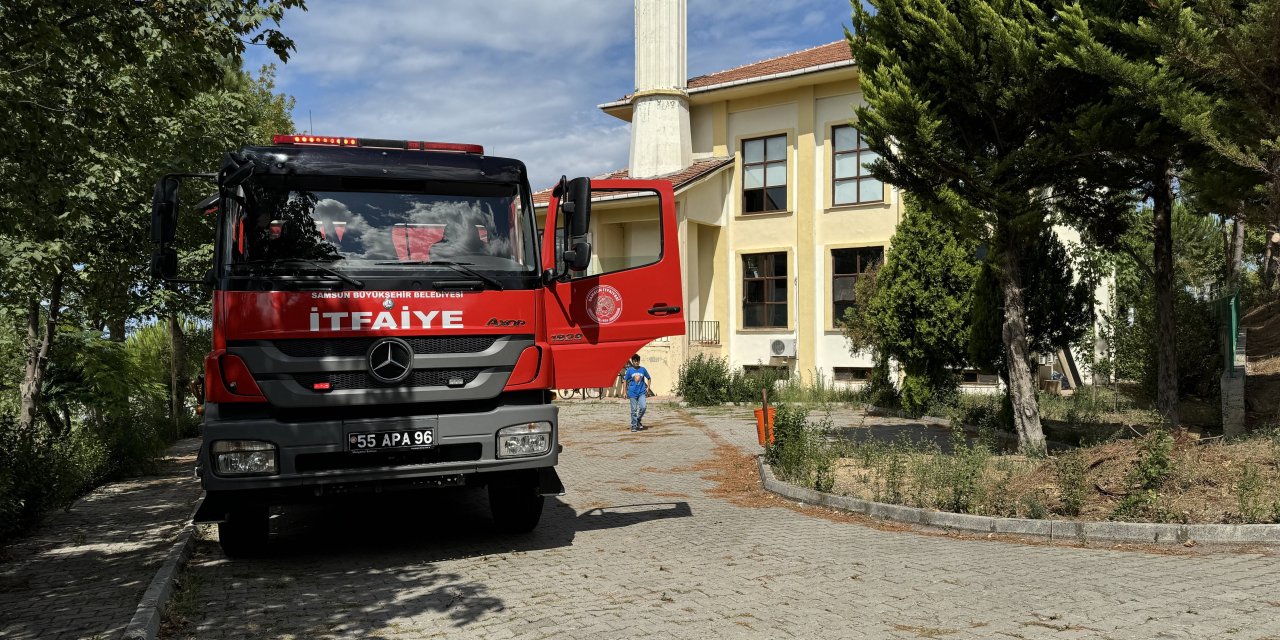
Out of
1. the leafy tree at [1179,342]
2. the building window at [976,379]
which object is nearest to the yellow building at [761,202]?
the building window at [976,379]

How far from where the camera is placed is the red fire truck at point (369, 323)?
6.53m

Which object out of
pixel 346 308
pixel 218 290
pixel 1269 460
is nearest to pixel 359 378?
pixel 346 308

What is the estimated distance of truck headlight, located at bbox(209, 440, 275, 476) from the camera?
255 inches

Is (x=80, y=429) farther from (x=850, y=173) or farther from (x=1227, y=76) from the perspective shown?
(x=850, y=173)

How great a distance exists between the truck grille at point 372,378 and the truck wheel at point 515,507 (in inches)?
50.2

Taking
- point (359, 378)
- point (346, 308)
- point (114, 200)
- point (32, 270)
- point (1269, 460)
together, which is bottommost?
point (1269, 460)

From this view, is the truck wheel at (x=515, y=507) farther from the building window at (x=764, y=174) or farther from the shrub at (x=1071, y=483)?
the building window at (x=764, y=174)

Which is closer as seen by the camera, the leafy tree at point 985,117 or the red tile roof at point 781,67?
the leafy tree at point 985,117

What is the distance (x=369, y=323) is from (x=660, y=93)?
73.2ft

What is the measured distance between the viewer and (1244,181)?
970cm

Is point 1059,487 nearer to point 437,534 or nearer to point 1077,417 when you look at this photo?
point 437,534

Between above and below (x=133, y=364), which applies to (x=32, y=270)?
above

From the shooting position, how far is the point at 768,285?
91.1 feet

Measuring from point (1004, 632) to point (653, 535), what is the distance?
11.9ft
